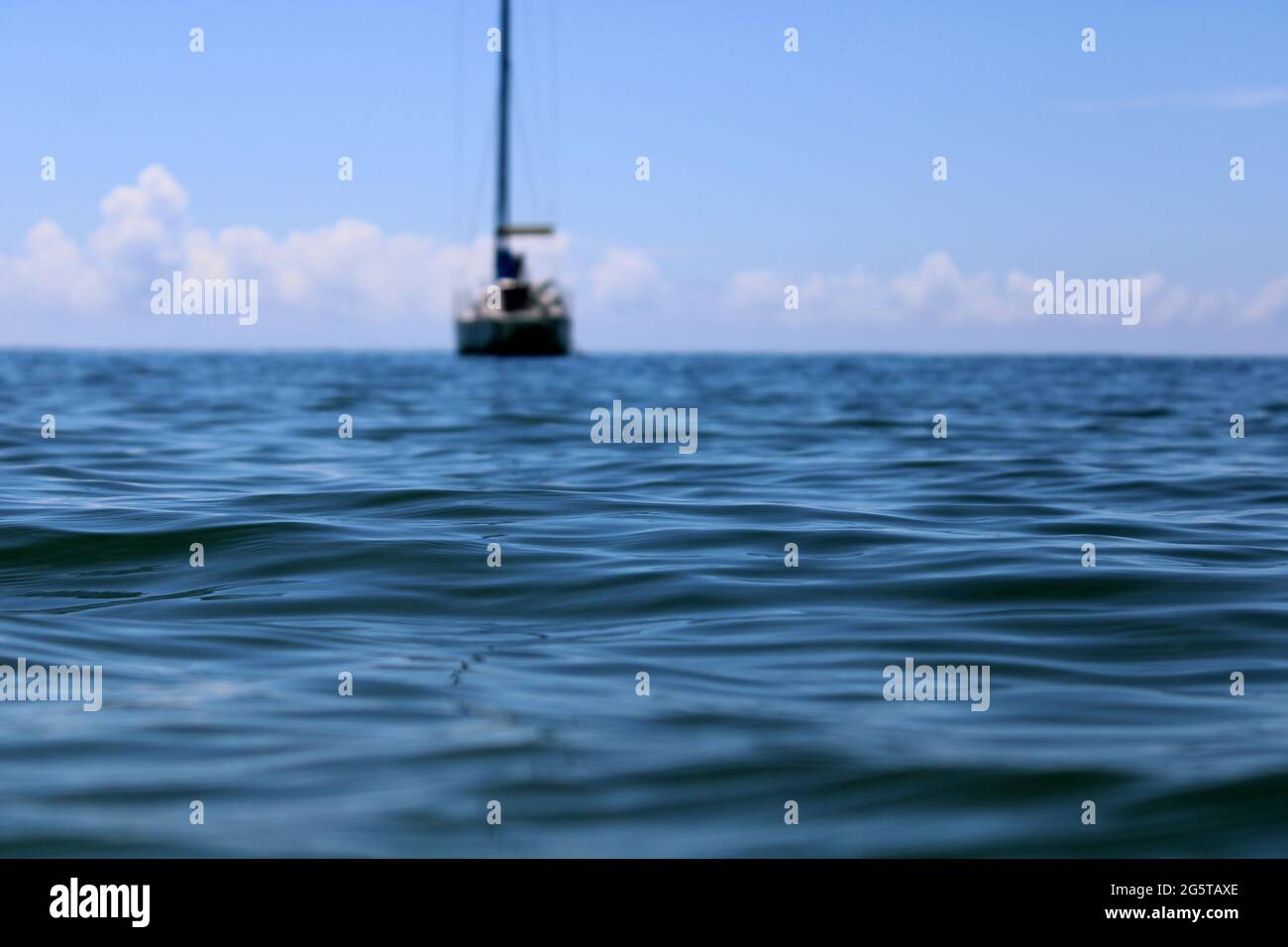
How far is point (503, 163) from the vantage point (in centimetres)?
7700

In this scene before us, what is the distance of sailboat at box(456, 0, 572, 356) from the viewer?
258ft

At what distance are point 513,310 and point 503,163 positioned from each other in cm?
828

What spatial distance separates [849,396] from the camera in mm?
35750

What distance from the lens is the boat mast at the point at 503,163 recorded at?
7444 cm
